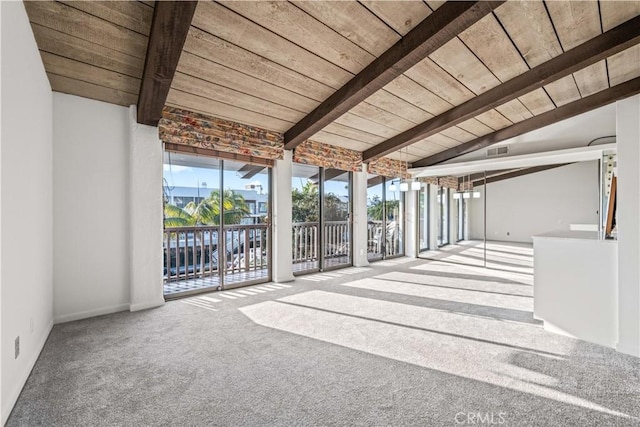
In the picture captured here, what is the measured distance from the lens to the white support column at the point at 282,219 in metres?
4.74

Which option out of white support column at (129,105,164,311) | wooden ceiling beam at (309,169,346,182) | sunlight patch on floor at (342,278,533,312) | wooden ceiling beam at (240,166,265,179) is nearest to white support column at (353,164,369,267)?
wooden ceiling beam at (309,169,346,182)

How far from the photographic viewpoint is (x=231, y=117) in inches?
155

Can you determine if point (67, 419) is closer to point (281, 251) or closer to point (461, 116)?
point (281, 251)

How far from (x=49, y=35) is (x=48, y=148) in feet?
3.46

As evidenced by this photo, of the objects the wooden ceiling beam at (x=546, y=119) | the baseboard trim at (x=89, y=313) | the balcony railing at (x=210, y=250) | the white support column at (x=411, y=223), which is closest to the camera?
the baseboard trim at (x=89, y=313)

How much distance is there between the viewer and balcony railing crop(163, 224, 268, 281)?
14.6 ft

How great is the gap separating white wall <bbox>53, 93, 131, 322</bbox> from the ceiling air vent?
20.1ft

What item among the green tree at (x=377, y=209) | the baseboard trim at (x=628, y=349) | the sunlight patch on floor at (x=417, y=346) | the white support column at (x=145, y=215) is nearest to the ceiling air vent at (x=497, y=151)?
the green tree at (x=377, y=209)

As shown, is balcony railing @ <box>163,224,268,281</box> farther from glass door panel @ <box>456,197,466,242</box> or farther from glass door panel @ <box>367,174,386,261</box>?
glass door panel @ <box>456,197,466,242</box>

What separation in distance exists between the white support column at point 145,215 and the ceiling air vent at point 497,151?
579cm

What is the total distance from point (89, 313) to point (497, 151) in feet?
22.5

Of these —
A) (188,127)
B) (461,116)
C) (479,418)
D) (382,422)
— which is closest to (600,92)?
(461,116)

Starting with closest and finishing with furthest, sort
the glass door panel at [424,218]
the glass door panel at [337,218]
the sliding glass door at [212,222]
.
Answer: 1. the sliding glass door at [212,222]
2. the glass door panel at [337,218]
3. the glass door panel at [424,218]

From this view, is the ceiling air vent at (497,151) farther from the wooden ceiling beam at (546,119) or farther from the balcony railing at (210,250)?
the balcony railing at (210,250)
